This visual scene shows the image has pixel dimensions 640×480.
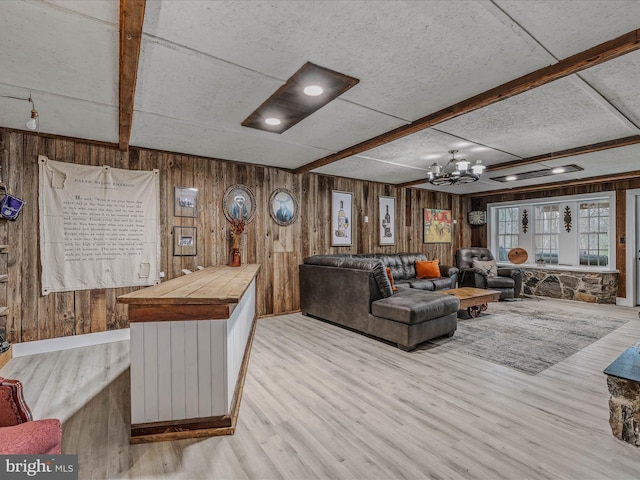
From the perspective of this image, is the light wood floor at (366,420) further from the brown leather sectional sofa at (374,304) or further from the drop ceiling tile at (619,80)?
the drop ceiling tile at (619,80)

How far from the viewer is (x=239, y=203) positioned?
4676 mm

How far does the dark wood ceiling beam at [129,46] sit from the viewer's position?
146 centimetres

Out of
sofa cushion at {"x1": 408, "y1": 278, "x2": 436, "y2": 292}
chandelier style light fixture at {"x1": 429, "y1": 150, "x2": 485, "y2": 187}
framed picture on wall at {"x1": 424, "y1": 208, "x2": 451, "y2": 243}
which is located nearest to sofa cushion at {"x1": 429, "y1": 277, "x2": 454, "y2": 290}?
sofa cushion at {"x1": 408, "y1": 278, "x2": 436, "y2": 292}

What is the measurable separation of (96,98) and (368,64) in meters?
2.19

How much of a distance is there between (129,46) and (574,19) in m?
2.40

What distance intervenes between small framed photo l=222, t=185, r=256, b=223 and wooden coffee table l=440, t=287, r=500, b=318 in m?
3.23

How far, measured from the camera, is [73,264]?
350 centimetres

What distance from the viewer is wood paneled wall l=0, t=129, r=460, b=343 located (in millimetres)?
3271

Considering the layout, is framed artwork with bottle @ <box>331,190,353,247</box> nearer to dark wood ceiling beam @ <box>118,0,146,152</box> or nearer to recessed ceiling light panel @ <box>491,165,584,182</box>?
recessed ceiling light panel @ <box>491,165,584,182</box>

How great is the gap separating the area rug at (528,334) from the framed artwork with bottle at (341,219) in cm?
233

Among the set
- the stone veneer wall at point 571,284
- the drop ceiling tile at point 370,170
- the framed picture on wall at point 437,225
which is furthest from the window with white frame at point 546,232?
the drop ceiling tile at point 370,170

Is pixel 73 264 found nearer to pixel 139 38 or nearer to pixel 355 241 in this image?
pixel 139 38

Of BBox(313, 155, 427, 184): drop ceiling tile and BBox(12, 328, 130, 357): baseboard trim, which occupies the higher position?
BBox(313, 155, 427, 184): drop ceiling tile

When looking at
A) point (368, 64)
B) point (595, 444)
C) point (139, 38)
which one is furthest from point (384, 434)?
point (139, 38)
